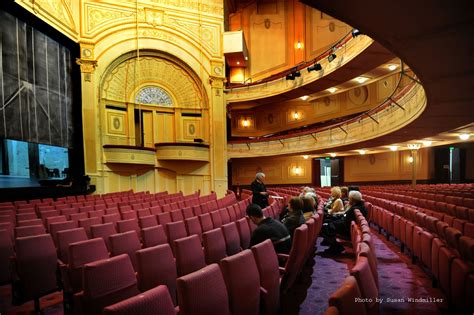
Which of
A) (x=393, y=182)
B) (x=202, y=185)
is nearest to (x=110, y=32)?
(x=202, y=185)

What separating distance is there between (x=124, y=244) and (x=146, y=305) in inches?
62.3

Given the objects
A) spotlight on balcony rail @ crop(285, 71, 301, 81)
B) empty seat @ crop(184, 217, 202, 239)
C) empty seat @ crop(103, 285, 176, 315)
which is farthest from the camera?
spotlight on balcony rail @ crop(285, 71, 301, 81)

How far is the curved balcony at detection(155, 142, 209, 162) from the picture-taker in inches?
409

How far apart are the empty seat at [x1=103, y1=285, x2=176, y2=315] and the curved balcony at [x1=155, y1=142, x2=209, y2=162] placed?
364 inches

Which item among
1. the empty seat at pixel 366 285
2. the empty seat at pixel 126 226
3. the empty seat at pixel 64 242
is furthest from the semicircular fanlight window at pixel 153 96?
the empty seat at pixel 366 285

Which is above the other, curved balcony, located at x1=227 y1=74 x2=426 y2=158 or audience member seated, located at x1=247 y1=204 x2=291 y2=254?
curved balcony, located at x1=227 y1=74 x2=426 y2=158

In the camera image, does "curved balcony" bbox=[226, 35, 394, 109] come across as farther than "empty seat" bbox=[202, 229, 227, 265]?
Yes

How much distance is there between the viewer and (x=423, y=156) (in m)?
14.3

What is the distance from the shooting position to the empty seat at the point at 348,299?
3.84 feet

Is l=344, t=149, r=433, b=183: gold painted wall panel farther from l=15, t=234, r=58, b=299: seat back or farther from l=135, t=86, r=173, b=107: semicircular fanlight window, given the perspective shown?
l=15, t=234, r=58, b=299: seat back

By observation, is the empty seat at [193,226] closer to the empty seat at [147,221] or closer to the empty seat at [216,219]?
the empty seat at [216,219]

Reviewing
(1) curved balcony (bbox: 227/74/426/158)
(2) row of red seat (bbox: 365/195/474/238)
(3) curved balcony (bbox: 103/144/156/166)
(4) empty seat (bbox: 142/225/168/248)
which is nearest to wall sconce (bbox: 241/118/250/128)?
(1) curved balcony (bbox: 227/74/426/158)

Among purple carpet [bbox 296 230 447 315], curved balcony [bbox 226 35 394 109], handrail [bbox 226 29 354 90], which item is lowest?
purple carpet [bbox 296 230 447 315]

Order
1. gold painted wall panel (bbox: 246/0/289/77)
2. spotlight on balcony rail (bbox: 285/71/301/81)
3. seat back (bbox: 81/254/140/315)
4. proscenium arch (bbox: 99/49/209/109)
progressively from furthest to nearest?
gold painted wall panel (bbox: 246/0/289/77) < spotlight on balcony rail (bbox: 285/71/301/81) < proscenium arch (bbox: 99/49/209/109) < seat back (bbox: 81/254/140/315)
